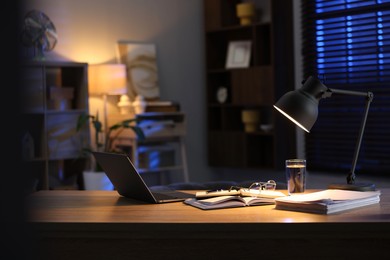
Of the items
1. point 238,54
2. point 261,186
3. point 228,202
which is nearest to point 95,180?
point 238,54

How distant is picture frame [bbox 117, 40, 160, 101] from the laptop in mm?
3410

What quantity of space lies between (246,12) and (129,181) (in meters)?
3.80

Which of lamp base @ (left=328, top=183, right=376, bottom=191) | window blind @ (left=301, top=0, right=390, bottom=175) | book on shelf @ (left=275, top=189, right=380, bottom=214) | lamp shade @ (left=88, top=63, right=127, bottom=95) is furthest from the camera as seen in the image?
lamp shade @ (left=88, top=63, right=127, bottom=95)

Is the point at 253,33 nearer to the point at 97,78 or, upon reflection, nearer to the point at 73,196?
the point at 97,78

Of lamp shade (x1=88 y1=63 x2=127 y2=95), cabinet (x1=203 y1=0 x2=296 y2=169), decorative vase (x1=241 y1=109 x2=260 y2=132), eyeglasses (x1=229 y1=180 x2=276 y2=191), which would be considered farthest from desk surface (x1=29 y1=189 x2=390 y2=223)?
decorative vase (x1=241 y1=109 x2=260 y2=132)

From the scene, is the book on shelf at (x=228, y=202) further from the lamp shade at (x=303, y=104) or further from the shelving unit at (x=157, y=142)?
the shelving unit at (x=157, y=142)

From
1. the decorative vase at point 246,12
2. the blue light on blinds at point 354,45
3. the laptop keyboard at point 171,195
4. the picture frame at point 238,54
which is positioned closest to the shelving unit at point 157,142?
the picture frame at point 238,54

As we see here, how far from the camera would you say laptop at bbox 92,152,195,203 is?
2297 mm

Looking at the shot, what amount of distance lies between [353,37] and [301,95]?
3023 mm

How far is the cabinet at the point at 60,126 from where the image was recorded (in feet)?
17.0

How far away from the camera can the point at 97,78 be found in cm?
545

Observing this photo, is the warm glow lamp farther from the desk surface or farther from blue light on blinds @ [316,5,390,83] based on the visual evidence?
the desk surface
